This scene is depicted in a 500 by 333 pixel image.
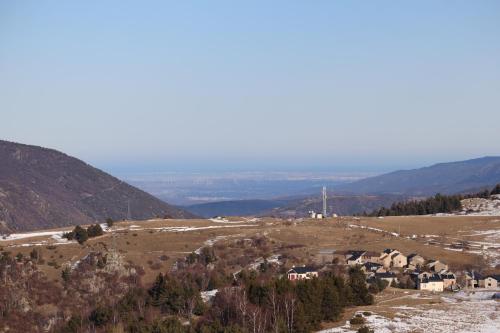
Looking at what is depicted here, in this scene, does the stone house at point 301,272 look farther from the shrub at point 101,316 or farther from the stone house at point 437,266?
the shrub at point 101,316

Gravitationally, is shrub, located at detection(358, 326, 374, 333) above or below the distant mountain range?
below

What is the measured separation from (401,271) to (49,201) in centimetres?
11272

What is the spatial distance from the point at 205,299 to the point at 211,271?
1883 cm

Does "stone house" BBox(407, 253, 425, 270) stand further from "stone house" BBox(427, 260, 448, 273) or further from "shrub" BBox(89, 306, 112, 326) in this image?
"shrub" BBox(89, 306, 112, 326)

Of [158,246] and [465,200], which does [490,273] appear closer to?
[158,246]

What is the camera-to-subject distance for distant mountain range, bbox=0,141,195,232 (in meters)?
151

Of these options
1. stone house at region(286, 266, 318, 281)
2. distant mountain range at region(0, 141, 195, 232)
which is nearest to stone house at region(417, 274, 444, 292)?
stone house at region(286, 266, 318, 281)

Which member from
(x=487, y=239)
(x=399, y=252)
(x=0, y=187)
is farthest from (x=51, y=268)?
(x=0, y=187)

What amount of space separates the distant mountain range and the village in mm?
68548

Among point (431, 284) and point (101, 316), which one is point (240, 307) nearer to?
point (101, 316)

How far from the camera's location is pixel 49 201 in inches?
6599

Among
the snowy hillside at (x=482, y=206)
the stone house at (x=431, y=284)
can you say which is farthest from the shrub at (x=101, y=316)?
the snowy hillside at (x=482, y=206)

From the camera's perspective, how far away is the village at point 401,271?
64625 millimetres

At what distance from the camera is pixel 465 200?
124188 mm
